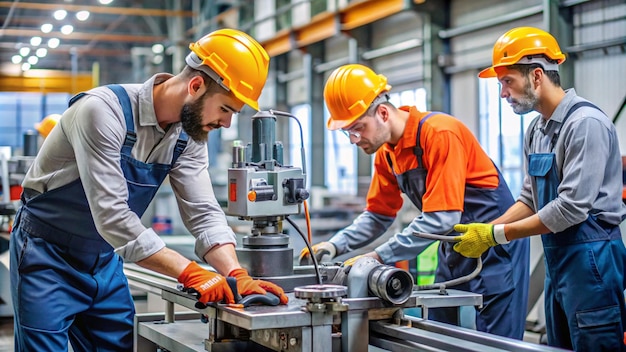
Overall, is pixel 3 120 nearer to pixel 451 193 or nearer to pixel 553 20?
pixel 553 20

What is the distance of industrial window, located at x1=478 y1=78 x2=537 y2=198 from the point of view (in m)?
6.84

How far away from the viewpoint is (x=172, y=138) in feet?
6.92

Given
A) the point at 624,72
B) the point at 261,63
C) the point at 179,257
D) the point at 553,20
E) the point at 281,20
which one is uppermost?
the point at 281,20

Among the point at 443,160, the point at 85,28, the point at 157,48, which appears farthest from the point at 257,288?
the point at 85,28

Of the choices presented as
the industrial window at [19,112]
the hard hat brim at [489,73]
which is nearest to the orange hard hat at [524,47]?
the hard hat brim at [489,73]

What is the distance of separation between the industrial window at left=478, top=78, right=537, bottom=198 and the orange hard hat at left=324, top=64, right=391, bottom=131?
4.32m

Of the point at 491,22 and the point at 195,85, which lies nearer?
the point at 195,85

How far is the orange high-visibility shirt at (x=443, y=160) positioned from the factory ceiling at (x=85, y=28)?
10.1 m

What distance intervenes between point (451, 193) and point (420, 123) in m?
0.27

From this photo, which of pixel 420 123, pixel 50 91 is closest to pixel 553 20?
pixel 420 123

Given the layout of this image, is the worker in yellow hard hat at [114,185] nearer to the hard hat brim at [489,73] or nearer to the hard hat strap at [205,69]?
the hard hat strap at [205,69]

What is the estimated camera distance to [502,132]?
7.05 m

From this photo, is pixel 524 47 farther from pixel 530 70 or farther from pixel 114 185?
pixel 114 185

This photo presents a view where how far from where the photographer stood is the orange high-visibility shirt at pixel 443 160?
2.36 m
